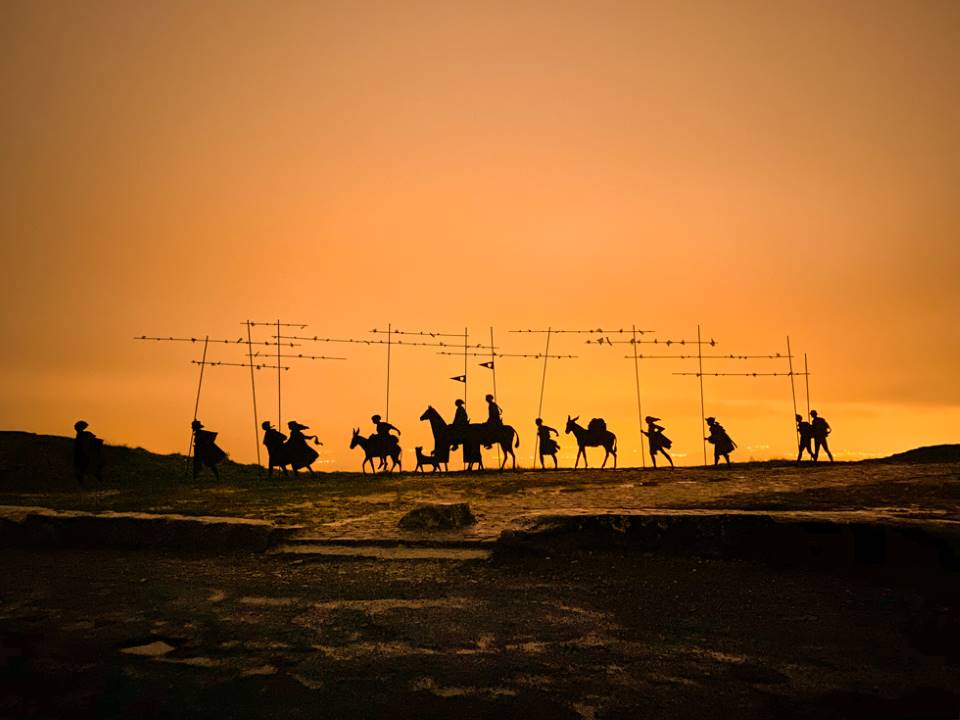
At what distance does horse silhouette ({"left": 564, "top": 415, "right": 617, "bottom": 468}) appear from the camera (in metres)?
21.5

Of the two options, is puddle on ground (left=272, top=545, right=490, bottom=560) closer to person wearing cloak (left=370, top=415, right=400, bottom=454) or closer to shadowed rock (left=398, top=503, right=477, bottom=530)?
shadowed rock (left=398, top=503, right=477, bottom=530)

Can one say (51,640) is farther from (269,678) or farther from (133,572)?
(133,572)

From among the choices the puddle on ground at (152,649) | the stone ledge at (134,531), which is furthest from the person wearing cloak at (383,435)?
the puddle on ground at (152,649)

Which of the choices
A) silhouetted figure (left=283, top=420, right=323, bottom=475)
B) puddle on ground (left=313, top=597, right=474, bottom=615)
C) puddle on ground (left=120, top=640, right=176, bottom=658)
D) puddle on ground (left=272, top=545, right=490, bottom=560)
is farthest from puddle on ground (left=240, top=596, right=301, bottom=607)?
silhouetted figure (left=283, top=420, right=323, bottom=475)

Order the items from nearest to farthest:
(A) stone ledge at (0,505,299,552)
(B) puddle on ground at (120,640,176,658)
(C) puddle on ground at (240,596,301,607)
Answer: (B) puddle on ground at (120,640,176,658) < (C) puddle on ground at (240,596,301,607) < (A) stone ledge at (0,505,299,552)

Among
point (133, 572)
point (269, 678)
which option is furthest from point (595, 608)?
point (133, 572)

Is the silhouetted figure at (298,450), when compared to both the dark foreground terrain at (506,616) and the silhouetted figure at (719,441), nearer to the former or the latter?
the dark foreground terrain at (506,616)

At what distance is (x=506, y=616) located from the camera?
5.35m

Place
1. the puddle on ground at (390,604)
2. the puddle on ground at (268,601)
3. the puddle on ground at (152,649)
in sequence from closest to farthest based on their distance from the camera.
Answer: the puddle on ground at (152,649) → the puddle on ground at (390,604) → the puddle on ground at (268,601)

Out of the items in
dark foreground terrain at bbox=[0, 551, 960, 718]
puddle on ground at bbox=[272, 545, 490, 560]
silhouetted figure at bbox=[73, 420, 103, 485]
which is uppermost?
silhouetted figure at bbox=[73, 420, 103, 485]

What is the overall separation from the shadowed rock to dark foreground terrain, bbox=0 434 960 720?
1.14 feet

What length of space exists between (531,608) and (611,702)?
2034 mm

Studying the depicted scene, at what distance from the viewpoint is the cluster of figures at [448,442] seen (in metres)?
19.0

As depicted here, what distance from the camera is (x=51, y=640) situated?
15.9 feet
